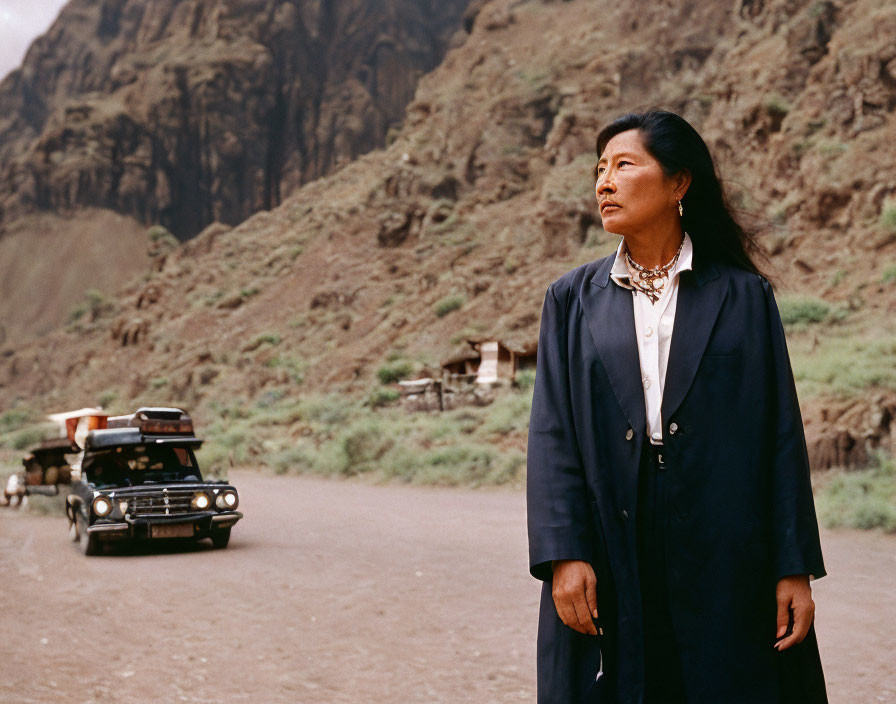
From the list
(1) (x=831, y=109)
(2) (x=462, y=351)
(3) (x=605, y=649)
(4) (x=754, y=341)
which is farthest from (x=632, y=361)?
(1) (x=831, y=109)

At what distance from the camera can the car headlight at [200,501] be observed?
885 centimetres

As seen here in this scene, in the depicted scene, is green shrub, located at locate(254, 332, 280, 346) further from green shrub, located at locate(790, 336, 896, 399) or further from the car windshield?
the car windshield

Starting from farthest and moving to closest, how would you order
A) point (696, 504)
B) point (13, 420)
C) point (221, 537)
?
point (13, 420) → point (221, 537) → point (696, 504)

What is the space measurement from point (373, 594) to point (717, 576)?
16.8 ft

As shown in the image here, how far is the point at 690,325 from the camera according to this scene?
2.09m

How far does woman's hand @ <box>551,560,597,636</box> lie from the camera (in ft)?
6.50

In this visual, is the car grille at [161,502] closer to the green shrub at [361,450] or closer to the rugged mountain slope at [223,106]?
the green shrub at [361,450]

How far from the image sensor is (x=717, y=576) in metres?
1.97

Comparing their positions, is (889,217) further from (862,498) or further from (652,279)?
(652,279)

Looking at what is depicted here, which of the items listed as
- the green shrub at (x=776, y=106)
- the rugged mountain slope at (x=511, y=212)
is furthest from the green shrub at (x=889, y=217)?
the green shrub at (x=776, y=106)

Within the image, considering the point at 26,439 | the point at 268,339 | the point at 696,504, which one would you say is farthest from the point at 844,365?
the point at 268,339

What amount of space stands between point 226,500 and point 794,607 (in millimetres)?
7777

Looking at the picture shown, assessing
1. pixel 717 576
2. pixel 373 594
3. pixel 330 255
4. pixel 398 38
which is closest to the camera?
pixel 717 576

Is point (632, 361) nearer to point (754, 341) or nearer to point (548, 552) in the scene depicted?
point (754, 341)
